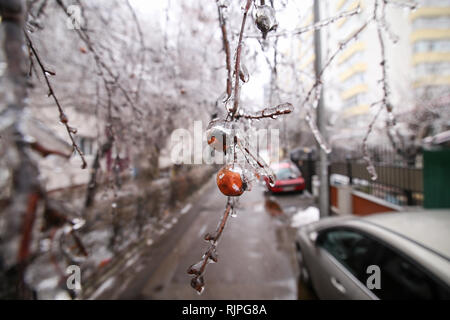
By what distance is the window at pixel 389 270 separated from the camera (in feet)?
5.58

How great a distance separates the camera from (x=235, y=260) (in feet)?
13.7

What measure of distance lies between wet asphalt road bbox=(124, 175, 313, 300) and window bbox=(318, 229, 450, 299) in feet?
4.08

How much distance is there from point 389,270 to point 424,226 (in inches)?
23.6

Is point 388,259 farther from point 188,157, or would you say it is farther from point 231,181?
point 188,157

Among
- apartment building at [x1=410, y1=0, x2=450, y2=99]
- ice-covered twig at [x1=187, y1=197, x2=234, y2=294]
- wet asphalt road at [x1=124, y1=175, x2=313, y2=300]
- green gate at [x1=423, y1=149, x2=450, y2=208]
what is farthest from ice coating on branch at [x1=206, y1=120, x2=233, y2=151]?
apartment building at [x1=410, y1=0, x2=450, y2=99]

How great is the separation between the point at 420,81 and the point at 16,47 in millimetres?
16590

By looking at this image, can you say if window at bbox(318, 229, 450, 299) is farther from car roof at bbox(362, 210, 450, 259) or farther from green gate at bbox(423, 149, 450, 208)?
green gate at bbox(423, 149, 450, 208)

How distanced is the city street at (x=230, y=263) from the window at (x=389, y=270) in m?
1.28

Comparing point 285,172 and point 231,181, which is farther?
point 285,172

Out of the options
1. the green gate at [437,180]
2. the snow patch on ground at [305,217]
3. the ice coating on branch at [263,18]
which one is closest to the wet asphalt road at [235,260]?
the snow patch on ground at [305,217]

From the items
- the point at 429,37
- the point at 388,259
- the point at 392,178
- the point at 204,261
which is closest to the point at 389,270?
the point at 388,259

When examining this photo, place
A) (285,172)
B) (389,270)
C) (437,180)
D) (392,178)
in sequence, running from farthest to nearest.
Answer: (392,178), (437,180), (285,172), (389,270)

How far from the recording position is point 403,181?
4.14 m
